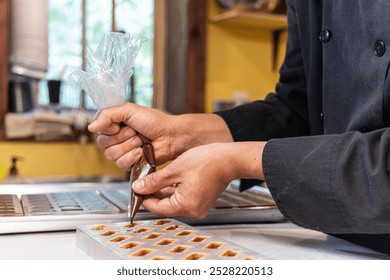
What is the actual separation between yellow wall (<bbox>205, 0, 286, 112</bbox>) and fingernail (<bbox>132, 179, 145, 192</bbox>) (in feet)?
8.30

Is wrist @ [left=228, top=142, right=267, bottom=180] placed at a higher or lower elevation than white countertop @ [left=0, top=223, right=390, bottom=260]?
higher

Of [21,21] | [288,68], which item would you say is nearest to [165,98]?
[21,21]

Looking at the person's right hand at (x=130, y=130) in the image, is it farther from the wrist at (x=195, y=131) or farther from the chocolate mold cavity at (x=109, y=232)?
the chocolate mold cavity at (x=109, y=232)

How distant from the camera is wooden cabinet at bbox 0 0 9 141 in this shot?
2793 millimetres

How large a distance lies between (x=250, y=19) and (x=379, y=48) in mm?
2518

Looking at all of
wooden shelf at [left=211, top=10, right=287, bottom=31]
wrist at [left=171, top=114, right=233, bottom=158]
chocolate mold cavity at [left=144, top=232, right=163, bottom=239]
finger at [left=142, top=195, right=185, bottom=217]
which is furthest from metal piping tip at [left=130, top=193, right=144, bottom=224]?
wooden shelf at [left=211, top=10, right=287, bottom=31]

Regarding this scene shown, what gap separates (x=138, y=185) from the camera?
832 mm

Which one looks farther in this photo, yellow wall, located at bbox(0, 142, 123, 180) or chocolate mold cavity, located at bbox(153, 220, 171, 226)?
yellow wall, located at bbox(0, 142, 123, 180)

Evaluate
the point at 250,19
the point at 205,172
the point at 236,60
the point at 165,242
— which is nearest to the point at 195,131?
the point at 205,172

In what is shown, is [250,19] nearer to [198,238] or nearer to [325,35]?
[325,35]

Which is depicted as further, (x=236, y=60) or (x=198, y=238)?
(x=236, y=60)

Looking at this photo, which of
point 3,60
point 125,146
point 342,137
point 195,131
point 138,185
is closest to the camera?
point 342,137

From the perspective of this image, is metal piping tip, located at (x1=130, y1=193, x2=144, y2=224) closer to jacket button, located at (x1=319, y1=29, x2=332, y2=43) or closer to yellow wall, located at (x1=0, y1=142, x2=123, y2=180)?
jacket button, located at (x1=319, y1=29, x2=332, y2=43)
